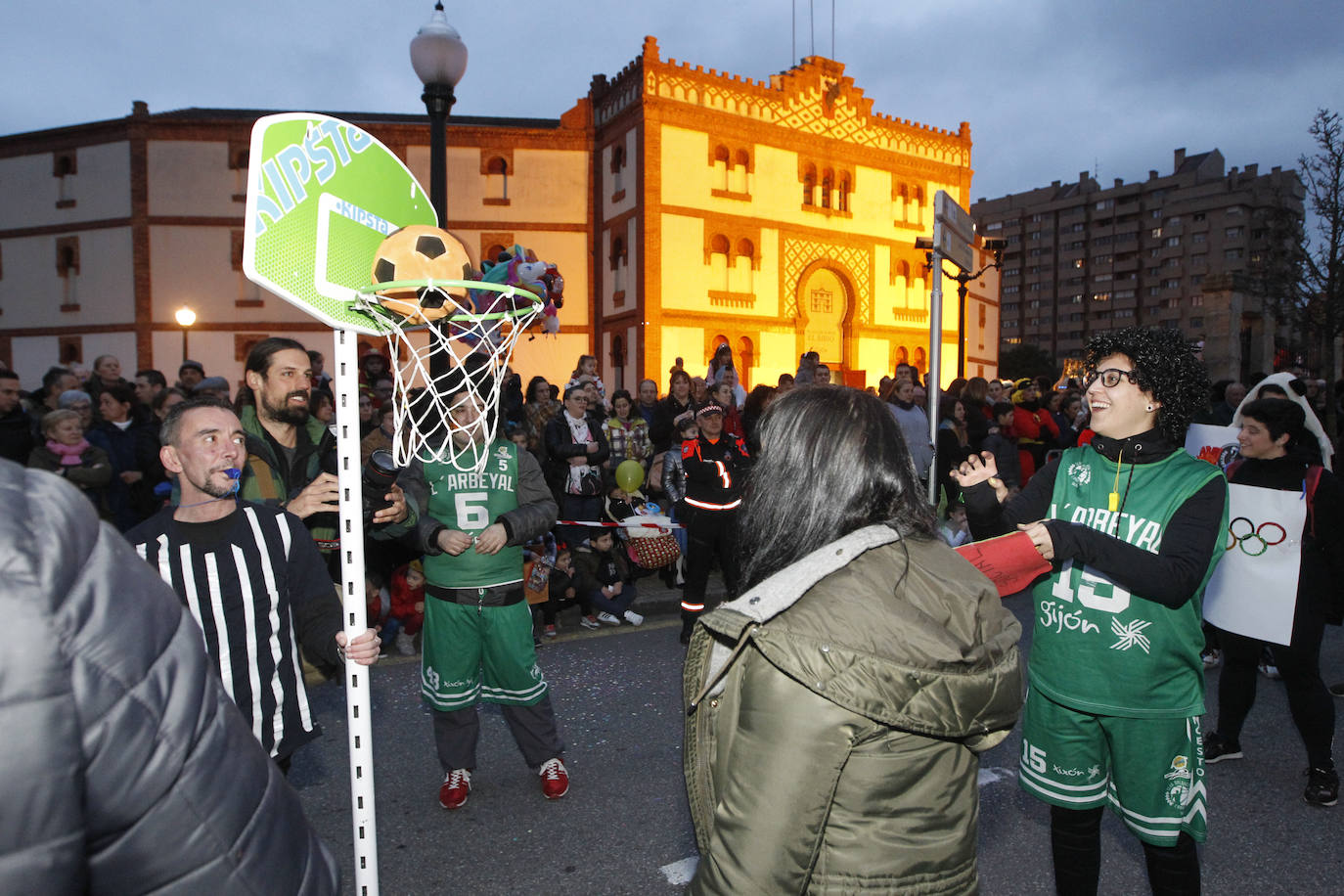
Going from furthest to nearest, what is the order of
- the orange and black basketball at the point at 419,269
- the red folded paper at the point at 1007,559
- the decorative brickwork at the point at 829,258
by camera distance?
the decorative brickwork at the point at 829,258 < the orange and black basketball at the point at 419,269 < the red folded paper at the point at 1007,559

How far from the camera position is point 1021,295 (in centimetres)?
10231

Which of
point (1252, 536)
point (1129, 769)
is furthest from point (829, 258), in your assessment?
point (1129, 769)

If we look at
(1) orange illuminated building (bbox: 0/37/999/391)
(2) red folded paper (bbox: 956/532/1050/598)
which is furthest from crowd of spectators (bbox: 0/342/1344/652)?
(1) orange illuminated building (bbox: 0/37/999/391)

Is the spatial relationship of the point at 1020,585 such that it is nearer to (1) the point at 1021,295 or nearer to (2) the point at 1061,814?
(2) the point at 1061,814

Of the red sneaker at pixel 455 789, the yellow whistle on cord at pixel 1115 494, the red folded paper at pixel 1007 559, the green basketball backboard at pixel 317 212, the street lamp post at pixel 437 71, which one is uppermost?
the street lamp post at pixel 437 71

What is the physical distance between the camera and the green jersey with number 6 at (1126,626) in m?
2.58

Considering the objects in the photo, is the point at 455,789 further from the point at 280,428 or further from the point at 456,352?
the point at 456,352

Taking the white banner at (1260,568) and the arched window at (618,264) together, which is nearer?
the white banner at (1260,568)

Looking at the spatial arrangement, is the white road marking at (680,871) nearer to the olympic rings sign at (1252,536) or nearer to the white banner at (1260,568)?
the white banner at (1260,568)

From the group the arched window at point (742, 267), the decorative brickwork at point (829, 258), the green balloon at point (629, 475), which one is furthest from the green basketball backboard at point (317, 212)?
the decorative brickwork at point (829, 258)

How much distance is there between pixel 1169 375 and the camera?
2.72m

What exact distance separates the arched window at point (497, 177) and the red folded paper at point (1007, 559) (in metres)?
28.0

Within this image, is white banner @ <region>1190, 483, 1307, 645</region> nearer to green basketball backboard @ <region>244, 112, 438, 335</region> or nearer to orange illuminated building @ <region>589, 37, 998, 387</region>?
green basketball backboard @ <region>244, 112, 438, 335</region>

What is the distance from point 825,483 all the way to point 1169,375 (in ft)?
5.89
